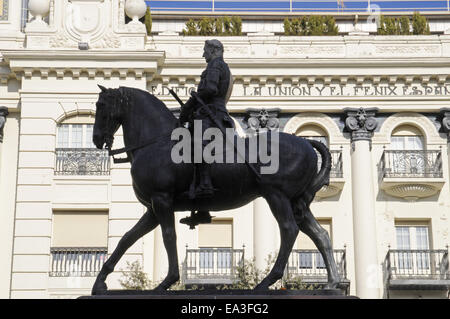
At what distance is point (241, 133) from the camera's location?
109ft

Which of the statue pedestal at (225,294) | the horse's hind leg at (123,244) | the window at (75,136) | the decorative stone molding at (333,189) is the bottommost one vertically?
the statue pedestal at (225,294)

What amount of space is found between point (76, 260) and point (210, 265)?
4558 mm

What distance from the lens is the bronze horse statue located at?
41.1 ft

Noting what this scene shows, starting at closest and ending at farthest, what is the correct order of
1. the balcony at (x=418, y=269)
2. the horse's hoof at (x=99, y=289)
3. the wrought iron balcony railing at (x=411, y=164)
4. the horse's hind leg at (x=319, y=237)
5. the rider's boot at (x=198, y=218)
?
→ the horse's hoof at (x=99, y=289)
the horse's hind leg at (x=319, y=237)
the rider's boot at (x=198, y=218)
the balcony at (x=418, y=269)
the wrought iron balcony railing at (x=411, y=164)

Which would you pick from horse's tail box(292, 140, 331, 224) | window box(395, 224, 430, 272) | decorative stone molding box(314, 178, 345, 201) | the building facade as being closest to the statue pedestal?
horse's tail box(292, 140, 331, 224)

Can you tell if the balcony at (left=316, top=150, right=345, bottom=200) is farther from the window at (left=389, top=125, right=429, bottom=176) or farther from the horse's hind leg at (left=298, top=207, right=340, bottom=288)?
the horse's hind leg at (left=298, top=207, right=340, bottom=288)

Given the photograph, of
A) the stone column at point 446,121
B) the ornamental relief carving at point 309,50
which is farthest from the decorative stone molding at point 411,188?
the ornamental relief carving at point 309,50

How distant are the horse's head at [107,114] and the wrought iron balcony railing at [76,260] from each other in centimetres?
1863

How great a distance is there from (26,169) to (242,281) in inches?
357

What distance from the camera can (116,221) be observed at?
31469mm

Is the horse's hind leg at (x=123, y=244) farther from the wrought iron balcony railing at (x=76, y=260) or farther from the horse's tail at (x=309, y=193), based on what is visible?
the wrought iron balcony railing at (x=76, y=260)

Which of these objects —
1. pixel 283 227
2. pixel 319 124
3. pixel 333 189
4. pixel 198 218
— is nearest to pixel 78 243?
pixel 333 189

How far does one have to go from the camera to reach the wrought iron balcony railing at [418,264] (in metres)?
32.1

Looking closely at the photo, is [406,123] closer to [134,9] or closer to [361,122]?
[361,122]
